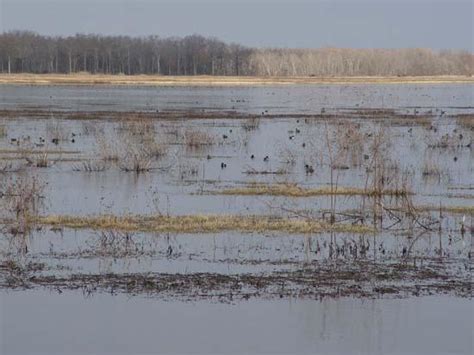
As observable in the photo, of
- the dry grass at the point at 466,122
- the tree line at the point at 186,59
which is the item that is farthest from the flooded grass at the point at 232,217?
the tree line at the point at 186,59

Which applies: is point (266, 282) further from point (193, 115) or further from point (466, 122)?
point (193, 115)

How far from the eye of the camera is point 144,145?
25.6 m

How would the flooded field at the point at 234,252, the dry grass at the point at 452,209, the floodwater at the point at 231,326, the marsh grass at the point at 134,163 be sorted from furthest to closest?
the marsh grass at the point at 134,163
the dry grass at the point at 452,209
the flooded field at the point at 234,252
the floodwater at the point at 231,326

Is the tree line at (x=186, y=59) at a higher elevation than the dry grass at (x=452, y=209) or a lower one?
higher

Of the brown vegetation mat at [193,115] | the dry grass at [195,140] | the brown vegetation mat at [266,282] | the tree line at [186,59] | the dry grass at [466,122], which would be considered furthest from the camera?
the tree line at [186,59]

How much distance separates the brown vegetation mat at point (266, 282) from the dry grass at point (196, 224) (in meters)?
2.57

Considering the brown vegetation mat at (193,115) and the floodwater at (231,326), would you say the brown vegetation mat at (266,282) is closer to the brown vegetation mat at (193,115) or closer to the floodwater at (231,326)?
the floodwater at (231,326)

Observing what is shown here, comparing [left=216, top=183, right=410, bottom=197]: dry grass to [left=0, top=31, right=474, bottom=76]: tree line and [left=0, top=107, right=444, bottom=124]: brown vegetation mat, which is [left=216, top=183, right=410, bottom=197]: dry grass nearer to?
[left=0, top=107, right=444, bottom=124]: brown vegetation mat

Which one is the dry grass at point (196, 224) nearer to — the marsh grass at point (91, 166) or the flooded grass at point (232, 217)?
the flooded grass at point (232, 217)

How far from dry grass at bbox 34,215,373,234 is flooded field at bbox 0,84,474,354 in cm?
4

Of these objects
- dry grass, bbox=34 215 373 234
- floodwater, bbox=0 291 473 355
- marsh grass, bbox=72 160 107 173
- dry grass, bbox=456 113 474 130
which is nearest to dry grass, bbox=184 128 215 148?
marsh grass, bbox=72 160 107 173

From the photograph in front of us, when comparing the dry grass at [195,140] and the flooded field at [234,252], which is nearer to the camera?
the flooded field at [234,252]

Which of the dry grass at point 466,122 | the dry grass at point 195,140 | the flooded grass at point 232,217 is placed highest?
the dry grass at point 466,122

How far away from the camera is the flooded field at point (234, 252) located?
891 cm
